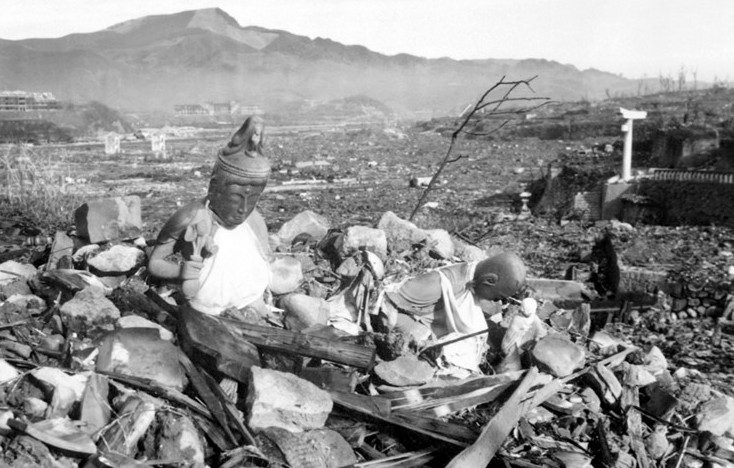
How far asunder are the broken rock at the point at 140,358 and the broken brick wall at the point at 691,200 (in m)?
13.1

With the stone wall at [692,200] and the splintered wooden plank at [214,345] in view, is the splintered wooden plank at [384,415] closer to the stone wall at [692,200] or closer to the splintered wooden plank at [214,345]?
the splintered wooden plank at [214,345]

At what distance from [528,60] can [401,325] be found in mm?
136964

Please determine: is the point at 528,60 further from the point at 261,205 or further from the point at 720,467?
the point at 720,467

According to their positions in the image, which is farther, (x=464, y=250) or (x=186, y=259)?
(x=464, y=250)

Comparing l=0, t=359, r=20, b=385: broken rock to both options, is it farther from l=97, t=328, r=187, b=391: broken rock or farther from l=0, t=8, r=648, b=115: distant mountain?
l=0, t=8, r=648, b=115: distant mountain

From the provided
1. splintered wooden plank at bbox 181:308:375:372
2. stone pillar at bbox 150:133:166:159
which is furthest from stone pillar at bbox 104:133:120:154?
splintered wooden plank at bbox 181:308:375:372

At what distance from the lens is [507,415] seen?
11.9ft

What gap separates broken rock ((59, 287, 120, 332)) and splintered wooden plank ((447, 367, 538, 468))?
1.89 m

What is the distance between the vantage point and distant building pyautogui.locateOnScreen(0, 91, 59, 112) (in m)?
42.3

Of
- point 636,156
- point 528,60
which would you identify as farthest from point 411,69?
point 636,156

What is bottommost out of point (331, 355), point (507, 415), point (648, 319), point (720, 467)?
point (648, 319)

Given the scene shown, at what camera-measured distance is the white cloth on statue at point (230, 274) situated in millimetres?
4109

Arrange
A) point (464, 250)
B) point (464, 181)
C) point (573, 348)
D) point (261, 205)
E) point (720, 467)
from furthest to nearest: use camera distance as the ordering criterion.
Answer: point (464, 181)
point (261, 205)
point (464, 250)
point (573, 348)
point (720, 467)

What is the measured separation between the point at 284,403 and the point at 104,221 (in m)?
2.66
